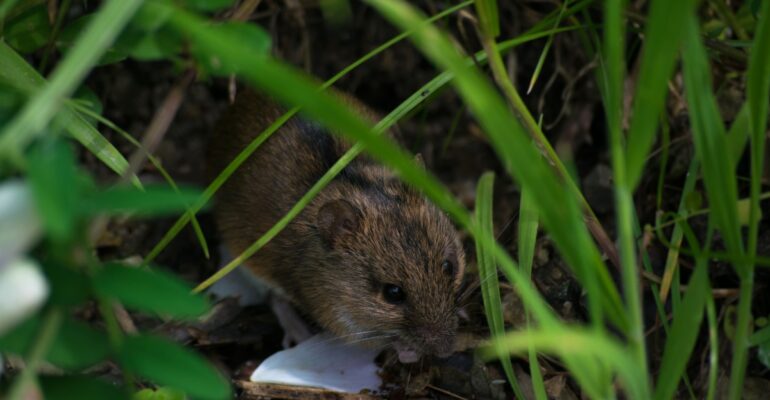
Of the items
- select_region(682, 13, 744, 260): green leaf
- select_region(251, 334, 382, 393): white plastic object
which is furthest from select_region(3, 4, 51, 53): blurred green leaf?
select_region(682, 13, 744, 260): green leaf

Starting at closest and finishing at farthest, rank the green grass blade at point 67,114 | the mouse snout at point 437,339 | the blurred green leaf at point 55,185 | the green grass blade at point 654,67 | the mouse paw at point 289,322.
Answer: the blurred green leaf at point 55,185 → the green grass blade at point 654,67 → the green grass blade at point 67,114 → the mouse snout at point 437,339 → the mouse paw at point 289,322

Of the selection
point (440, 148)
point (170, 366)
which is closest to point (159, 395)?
point (170, 366)

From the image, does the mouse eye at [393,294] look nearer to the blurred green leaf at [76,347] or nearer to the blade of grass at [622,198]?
the blade of grass at [622,198]

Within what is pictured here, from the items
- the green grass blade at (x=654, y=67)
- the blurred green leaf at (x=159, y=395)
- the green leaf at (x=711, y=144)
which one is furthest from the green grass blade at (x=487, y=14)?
the blurred green leaf at (x=159, y=395)

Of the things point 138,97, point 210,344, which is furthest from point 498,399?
point 138,97

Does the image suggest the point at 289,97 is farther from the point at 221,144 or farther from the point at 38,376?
the point at 221,144

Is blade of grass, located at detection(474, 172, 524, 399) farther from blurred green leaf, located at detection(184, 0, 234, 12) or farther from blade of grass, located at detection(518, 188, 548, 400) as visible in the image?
blurred green leaf, located at detection(184, 0, 234, 12)
